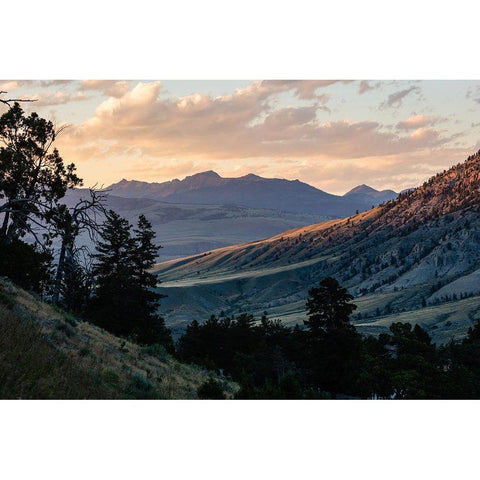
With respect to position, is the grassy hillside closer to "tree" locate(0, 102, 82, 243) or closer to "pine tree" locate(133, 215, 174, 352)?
"tree" locate(0, 102, 82, 243)

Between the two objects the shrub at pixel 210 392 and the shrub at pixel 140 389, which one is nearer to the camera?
the shrub at pixel 140 389

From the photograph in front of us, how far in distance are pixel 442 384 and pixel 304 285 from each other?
502 feet

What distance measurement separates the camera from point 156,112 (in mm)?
39750

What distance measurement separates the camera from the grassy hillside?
39.8 feet

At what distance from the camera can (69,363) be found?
1499 centimetres

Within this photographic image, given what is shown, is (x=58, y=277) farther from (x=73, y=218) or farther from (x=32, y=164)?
(x=32, y=164)

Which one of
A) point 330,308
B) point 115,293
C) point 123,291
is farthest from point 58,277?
point 330,308

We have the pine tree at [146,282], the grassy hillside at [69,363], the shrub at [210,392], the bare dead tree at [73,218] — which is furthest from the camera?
the pine tree at [146,282]

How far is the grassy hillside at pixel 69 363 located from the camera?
1212 cm

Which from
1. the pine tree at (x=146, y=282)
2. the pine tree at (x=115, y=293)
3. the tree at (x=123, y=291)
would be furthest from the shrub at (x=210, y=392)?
the pine tree at (x=146, y=282)

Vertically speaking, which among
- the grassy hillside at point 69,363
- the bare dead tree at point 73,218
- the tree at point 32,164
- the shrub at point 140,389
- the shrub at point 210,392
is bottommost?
the shrub at point 210,392

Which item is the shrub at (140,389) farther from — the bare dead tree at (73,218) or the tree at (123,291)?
the tree at (123,291)
